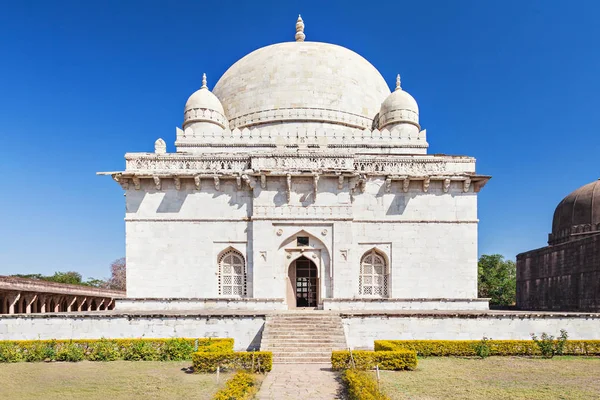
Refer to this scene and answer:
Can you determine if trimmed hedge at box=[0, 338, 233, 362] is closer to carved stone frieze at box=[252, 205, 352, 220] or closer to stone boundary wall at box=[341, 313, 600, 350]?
stone boundary wall at box=[341, 313, 600, 350]

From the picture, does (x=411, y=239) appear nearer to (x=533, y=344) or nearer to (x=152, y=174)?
(x=533, y=344)

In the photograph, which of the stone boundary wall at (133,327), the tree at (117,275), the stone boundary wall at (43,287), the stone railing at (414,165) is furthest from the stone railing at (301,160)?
the tree at (117,275)

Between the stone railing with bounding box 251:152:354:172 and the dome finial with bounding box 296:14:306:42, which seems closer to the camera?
the stone railing with bounding box 251:152:354:172

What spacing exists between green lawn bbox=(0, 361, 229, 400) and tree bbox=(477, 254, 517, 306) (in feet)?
128

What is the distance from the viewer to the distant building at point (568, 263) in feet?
80.3

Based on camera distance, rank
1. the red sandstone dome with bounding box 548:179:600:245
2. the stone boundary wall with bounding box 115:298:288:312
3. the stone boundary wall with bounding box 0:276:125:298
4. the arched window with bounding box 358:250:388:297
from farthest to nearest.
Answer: the red sandstone dome with bounding box 548:179:600:245 < the stone boundary wall with bounding box 0:276:125:298 < the arched window with bounding box 358:250:388:297 < the stone boundary wall with bounding box 115:298:288:312

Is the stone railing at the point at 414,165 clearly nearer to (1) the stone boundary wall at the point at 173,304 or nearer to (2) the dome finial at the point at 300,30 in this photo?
(1) the stone boundary wall at the point at 173,304

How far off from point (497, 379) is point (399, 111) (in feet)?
57.7

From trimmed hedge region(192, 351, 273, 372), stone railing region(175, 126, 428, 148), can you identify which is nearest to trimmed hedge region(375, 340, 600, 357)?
trimmed hedge region(192, 351, 273, 372)

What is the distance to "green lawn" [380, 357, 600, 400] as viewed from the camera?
10.5 meters

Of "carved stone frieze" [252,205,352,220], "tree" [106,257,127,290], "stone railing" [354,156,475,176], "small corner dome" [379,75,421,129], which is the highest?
"small corner dome" [379,75,421,129]

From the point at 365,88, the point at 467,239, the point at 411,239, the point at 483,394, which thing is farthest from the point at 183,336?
the point at 365,88

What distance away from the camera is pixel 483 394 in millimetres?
10477

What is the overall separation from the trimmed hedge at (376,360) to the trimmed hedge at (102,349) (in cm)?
403
